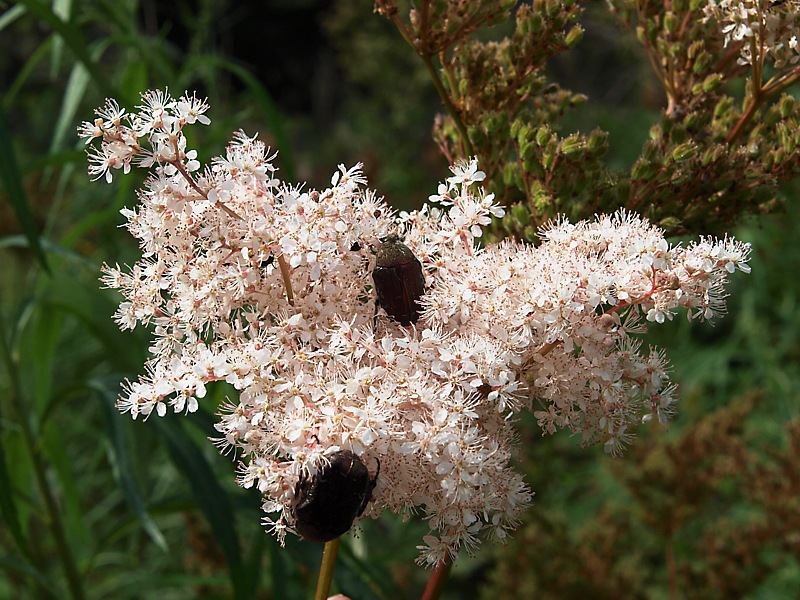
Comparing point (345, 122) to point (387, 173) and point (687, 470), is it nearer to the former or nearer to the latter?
point (387, 173)

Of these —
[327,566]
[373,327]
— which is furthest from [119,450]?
[373,327]

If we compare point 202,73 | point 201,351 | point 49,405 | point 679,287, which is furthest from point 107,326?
point 202,73

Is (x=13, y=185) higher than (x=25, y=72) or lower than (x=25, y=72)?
lower

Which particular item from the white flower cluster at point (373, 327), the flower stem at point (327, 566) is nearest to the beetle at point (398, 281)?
the white flower cluster at point (373, 327)

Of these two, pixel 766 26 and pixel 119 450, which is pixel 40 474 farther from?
pixel 766 26

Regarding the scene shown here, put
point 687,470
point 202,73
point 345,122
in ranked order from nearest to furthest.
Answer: point 687,470 < point 202,73 < point 345,122

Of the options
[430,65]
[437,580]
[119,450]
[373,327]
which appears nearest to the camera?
[373,327]
